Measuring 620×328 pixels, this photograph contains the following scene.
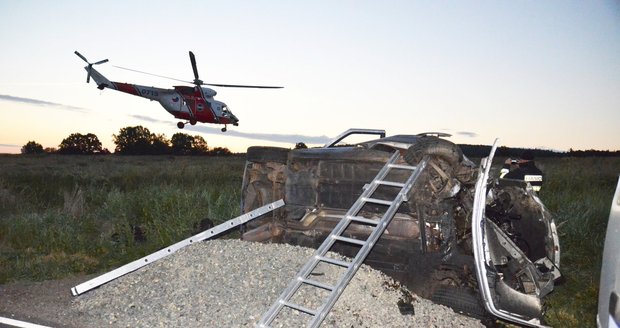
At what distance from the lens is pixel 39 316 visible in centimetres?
631

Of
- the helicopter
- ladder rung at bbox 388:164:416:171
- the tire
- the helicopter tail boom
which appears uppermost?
the helicopter tail boom

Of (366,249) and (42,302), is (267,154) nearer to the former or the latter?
(366,249)

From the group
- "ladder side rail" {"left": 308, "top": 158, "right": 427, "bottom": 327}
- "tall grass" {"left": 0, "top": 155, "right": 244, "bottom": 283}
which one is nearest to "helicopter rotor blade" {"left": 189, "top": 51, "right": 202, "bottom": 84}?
"tall grass" {"left": 0, "top": 155, "right": 244, "bottom": 283}

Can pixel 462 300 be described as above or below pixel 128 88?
below

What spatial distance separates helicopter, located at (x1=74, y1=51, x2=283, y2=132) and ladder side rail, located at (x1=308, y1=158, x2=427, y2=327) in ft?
104

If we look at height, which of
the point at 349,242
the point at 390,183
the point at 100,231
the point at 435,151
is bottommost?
the point at 100,231

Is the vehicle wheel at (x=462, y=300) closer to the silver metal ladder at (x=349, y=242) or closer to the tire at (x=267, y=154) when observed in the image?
the silver metal ladder at (x=349, y=242)

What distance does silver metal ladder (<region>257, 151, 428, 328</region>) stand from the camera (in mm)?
4840

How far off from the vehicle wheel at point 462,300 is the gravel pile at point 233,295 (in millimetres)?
77

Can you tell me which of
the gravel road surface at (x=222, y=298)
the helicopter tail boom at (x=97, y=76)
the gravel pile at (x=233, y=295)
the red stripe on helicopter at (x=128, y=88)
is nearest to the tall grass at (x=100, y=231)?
the gravel road surface at (x=222, y=298)

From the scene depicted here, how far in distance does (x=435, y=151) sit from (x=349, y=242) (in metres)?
1.36

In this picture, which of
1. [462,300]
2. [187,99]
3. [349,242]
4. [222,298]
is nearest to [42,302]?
[222,298]

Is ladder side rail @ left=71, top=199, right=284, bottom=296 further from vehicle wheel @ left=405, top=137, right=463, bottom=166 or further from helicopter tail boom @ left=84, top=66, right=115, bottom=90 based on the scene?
helicopter tail boom @ left=84, top=66, right=115, bottom=90

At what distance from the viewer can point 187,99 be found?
3750 centimetres
